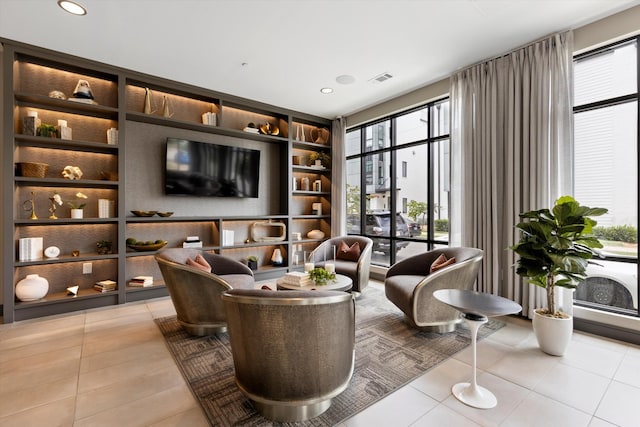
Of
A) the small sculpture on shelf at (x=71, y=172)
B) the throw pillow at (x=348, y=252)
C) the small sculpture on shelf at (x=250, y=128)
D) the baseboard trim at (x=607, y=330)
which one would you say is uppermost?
the small sculpture on shelf at (x=250, y=128)

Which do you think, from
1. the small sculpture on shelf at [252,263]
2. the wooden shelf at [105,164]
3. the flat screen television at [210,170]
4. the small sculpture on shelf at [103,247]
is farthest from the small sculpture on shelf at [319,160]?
the small sculpture on shelf at [103,247]

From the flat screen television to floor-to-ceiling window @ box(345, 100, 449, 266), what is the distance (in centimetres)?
200

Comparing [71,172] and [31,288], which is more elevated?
[71,172]

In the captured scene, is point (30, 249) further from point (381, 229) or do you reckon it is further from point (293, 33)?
point (381, 229)

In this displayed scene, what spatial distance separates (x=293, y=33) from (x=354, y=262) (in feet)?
9.91

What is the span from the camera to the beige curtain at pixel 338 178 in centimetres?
584

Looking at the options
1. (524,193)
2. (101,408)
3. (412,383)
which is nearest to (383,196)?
(524,193)

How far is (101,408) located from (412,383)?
206 centimetres

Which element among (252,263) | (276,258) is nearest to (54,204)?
(252,263)

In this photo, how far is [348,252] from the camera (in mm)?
4508

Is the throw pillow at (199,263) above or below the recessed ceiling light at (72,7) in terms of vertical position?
below

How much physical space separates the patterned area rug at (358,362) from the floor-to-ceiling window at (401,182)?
1688mm

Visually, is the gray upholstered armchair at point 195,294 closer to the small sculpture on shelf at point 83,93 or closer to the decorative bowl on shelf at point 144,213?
the decorative bowl on shelf at point 144,213

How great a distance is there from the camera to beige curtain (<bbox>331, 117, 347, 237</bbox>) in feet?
19.2
